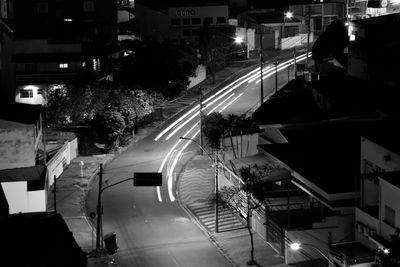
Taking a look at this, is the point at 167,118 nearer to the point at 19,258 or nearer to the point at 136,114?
the point at 136,114

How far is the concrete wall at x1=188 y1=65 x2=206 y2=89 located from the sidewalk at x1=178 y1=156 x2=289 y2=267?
16.5 m

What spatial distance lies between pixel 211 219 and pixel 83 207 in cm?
616

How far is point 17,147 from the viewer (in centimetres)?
4056

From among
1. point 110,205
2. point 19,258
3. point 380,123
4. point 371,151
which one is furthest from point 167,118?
point 19,258

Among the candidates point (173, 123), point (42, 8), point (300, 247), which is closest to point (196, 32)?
point (42, 8)

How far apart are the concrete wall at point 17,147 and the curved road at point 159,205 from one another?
365cm

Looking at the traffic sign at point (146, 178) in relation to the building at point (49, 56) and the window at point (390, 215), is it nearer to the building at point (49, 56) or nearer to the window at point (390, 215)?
the window at point (390, 215)

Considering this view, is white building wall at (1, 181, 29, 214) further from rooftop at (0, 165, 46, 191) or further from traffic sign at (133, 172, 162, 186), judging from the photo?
traffic sign at (133, 172, 162, 186)

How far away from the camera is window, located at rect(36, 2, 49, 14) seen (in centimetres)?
7531

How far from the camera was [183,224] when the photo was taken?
127 ft

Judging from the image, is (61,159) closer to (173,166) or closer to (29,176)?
(173,166)

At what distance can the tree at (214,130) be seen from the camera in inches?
1893

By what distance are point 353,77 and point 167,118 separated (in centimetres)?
1368

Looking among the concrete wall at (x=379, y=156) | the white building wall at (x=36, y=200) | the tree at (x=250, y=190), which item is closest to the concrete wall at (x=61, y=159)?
the white building wall at (x=36, y=200)
